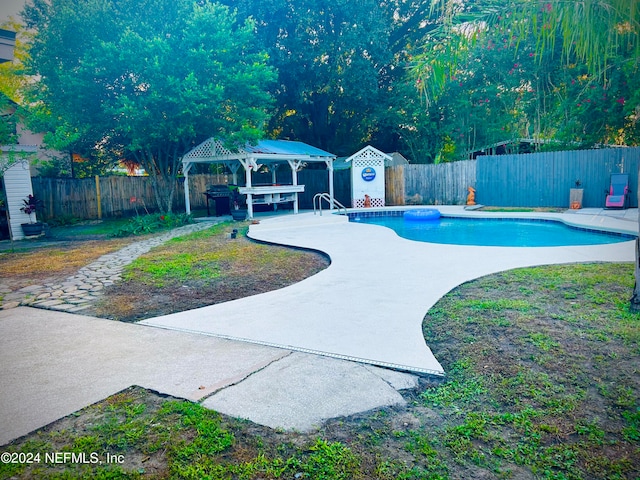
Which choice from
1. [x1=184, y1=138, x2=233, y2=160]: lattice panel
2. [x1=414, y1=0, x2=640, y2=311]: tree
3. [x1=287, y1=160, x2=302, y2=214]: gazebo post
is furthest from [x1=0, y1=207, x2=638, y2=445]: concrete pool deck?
[x1=287, y1=160, x2=302, y2=214]: gazebo post

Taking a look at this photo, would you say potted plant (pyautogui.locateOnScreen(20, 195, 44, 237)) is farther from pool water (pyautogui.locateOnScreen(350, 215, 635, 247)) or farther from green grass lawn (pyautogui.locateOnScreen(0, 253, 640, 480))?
green grass lawn (pyautogui.locateOnScreen(0, 253, 640, 480))

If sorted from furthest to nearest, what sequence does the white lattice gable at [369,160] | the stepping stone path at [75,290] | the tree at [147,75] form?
1. the white lattice gable at [369,160]
2. the tree at [147,75]
3. the stepping stone path at [75,290]

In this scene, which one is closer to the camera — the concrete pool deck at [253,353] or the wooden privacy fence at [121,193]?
the concrete pool deck at [253,353]

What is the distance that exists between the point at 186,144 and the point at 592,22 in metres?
12.7

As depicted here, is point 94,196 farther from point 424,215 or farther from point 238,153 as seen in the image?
point 424,215

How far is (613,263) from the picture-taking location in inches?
241

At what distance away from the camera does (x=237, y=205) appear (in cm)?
1477

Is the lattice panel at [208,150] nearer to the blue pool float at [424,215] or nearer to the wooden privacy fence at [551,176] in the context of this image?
the blue pool float at [424,215]

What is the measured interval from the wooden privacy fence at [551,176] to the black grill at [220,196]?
951 cm

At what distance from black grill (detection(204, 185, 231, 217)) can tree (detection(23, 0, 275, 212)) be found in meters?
1.36

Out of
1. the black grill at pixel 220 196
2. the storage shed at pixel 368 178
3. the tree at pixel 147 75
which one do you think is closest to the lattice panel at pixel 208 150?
the tree at pixel 147 75

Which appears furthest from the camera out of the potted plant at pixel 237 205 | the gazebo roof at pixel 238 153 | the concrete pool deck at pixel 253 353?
the potted plant at pixel 237 205

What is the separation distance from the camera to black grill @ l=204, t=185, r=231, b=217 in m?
15.3

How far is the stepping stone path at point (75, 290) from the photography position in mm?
5059
